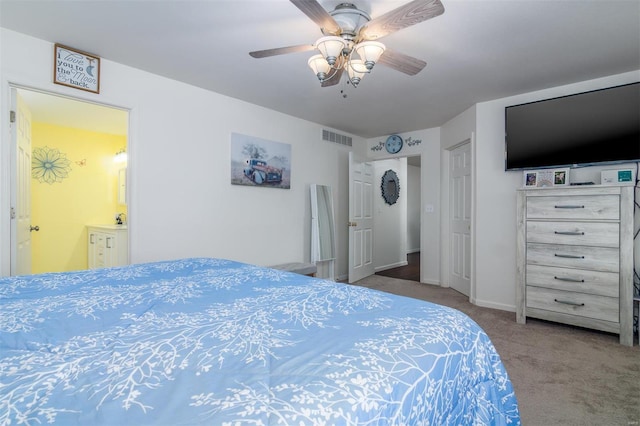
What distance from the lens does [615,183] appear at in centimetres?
270

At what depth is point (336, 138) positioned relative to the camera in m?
4.82

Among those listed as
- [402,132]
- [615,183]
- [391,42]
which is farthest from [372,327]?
[402,132]

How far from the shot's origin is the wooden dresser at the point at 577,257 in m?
2.56

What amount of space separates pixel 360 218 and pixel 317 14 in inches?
146

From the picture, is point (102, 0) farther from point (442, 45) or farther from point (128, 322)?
point (442, 45)

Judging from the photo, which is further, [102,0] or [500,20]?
[500,20]

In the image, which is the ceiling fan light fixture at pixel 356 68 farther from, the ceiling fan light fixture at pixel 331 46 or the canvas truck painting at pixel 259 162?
the canvas truck painting at pixel 259 162

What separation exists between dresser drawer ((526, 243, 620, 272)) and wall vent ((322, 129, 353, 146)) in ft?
9.57

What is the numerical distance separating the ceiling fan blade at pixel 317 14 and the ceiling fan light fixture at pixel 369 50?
15 cm

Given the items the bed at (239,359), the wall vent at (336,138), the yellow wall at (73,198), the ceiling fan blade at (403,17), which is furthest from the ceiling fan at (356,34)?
the yellow wall at (73,198)

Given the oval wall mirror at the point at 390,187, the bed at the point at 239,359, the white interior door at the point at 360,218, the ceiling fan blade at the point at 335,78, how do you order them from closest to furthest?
the bed at the point at 239,359, the ceiling fan blade at the point at 335,78, the white interior door at the point at 360,218, the oval wall mirror at the point at 390,187

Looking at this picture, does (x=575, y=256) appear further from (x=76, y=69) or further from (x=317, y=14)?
(x=76, y=69)

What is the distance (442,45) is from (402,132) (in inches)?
105

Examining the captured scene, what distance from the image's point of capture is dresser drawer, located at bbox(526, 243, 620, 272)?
8.58 ft
